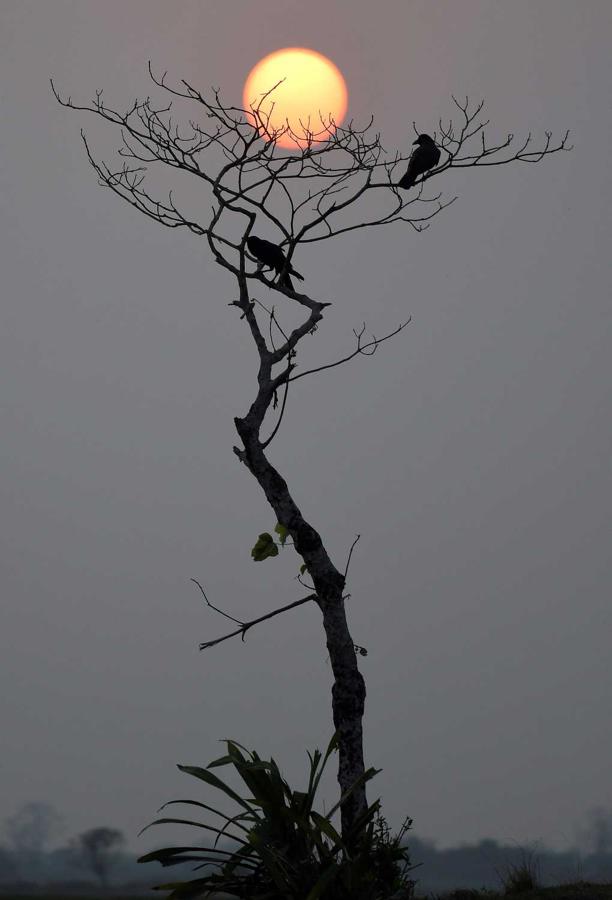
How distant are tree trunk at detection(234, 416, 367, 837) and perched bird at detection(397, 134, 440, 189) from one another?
8.92ft

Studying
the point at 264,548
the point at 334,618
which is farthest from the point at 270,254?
the point at 334,618

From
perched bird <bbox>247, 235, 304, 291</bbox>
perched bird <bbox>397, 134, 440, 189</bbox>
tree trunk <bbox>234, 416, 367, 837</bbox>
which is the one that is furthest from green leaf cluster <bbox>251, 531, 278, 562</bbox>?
perched bird <bbox>397, 134, 440, 189</bbox>

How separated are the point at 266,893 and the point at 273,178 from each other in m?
5.27

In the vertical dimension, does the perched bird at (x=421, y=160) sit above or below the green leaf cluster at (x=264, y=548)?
above

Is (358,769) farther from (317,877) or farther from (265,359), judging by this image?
(265,359)

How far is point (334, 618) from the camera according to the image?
7.87 metres

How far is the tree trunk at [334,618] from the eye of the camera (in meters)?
7.63

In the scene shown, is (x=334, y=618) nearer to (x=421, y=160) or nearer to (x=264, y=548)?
(x=264, y=548)

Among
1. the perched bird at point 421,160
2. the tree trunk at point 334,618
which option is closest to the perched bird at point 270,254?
the perched bird at point 421,160

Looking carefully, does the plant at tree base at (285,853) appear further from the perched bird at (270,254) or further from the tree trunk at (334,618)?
the perched bird at (270,254)

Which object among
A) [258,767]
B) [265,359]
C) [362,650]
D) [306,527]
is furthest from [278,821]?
[265,359]

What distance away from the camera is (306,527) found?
25.9 feet

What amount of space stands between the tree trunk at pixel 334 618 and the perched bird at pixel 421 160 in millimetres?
2718

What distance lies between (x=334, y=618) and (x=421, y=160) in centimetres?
412
